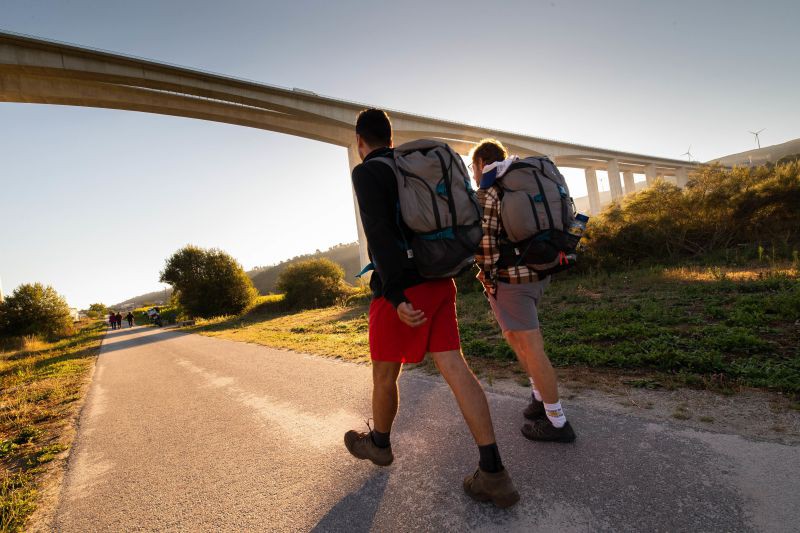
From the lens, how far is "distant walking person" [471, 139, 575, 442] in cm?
230

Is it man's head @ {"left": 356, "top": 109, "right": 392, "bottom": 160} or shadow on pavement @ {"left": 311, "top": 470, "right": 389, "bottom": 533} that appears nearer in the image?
shadow on pavement @ {"left": 311, "top": 470, "right": 389, "bottom": 533}

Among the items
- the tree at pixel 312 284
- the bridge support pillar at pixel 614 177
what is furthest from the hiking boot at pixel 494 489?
the bridge support pillar at pixel 614 177

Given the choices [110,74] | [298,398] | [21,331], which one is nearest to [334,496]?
[298,398]

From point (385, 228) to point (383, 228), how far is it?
11 millimetres

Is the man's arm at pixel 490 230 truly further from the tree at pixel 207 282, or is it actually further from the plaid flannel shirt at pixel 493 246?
the tree at pixel 207 282

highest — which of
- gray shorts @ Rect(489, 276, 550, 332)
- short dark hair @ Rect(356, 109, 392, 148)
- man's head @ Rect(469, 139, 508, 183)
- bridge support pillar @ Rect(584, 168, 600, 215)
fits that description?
bridge support pillar @ Rect(584, 168, 600, 215)

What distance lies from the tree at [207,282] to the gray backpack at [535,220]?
32188mm

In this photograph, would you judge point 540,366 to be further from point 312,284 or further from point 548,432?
point 312,284

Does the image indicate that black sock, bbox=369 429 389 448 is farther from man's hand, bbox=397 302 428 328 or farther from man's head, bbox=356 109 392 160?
man's head, bbox=356 109 392 160

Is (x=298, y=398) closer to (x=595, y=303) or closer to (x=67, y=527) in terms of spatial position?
(x=67, y=527)

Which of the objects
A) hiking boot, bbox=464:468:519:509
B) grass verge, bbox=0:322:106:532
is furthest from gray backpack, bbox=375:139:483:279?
grass verge, bbox=0:322:106:532

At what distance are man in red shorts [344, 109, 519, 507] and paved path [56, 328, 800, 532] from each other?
0.19 m

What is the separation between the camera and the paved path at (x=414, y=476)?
1.61 metres

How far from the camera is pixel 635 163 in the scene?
54469mm
